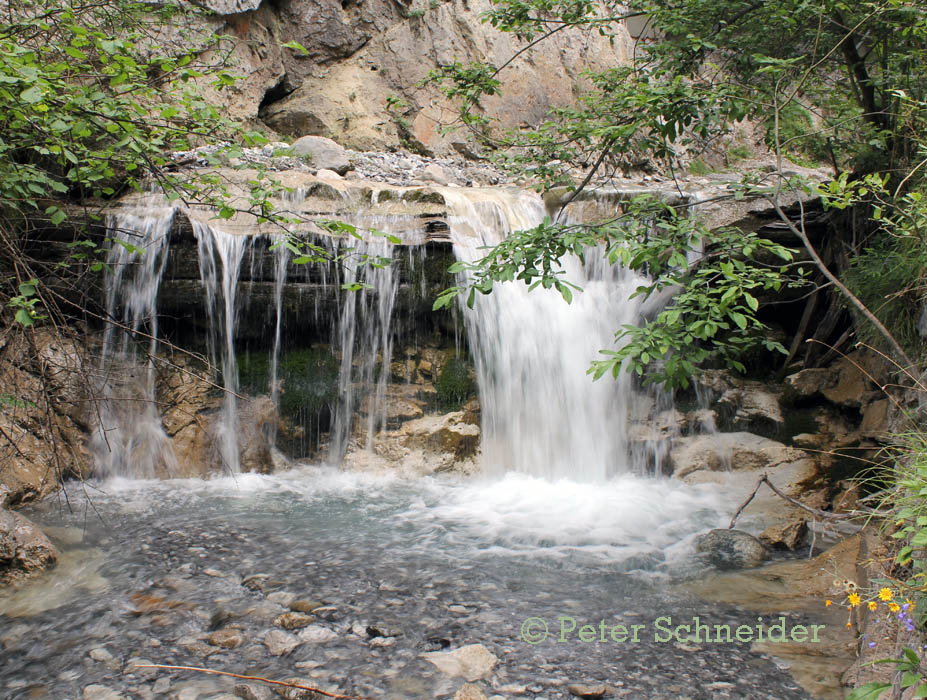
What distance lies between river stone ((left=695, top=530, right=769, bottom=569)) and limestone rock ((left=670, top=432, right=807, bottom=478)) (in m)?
2.35

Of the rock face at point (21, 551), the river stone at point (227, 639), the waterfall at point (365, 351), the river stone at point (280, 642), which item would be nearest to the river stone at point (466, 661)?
the river stone at point (280, 642)

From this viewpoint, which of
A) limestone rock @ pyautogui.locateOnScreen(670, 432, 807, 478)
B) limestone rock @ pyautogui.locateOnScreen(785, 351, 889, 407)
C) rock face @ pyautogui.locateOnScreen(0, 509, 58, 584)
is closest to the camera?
rock face @ pyautogui.locateOnScreen(0, 509, 58, 584)

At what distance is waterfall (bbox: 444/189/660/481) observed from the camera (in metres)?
7.07

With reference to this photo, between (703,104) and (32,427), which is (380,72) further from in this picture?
(703,104)

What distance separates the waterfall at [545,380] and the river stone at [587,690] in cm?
419

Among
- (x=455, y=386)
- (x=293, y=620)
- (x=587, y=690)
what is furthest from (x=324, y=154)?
(x=587, y=690)

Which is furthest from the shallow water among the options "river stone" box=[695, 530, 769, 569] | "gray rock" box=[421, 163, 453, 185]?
"gray rock" box=[421, 163, 453, 185]

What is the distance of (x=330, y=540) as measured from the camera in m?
4.58

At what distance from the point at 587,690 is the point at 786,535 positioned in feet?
8.11

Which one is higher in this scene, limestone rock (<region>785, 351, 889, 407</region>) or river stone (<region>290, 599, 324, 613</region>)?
limestone rock (<region>785, 351, 889, 407</region>)

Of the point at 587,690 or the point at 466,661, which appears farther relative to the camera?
the point at 466,661

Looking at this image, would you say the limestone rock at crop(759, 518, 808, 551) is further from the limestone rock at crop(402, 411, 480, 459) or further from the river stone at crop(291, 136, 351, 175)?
the river stone at crop(291, 136, 351, 175)

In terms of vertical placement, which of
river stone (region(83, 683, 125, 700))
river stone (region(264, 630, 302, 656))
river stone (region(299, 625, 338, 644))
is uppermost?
river stone (region(83, 683, 125, 700))

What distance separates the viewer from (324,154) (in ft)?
30.1
